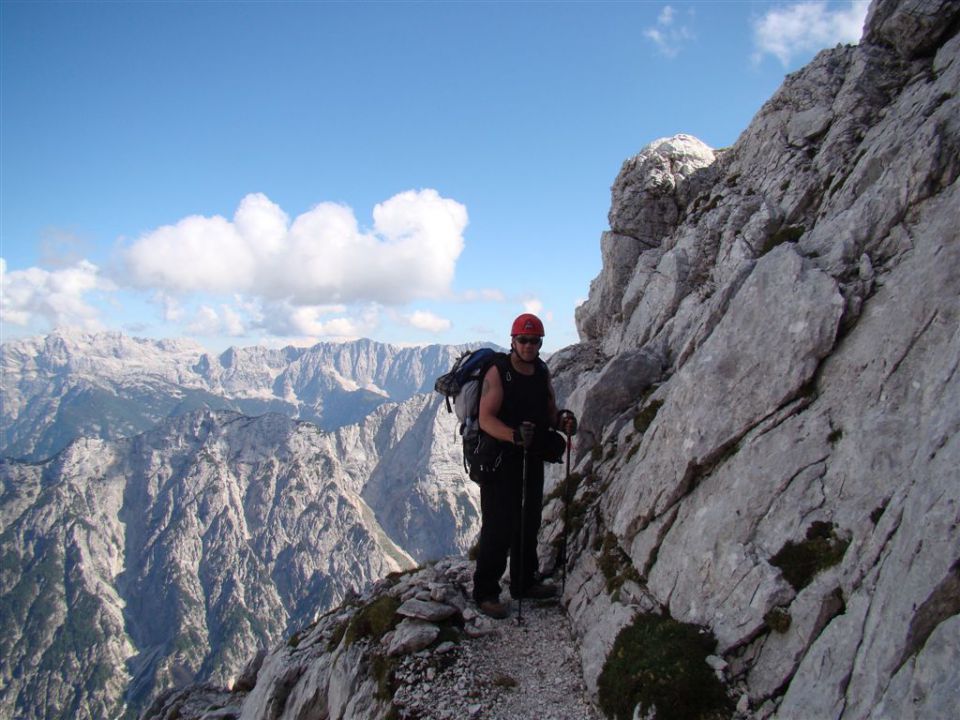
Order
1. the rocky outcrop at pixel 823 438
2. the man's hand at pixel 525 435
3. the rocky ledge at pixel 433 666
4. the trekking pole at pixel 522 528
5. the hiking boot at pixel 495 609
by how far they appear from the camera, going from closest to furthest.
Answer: the rocky outcrop at pixel 823 438 < the rocky ledge at pixel 433 666 < the man's hand at pixel 525 435 < the trekking pole at pixel 522 528 < the hiking boot at pixel 495 609

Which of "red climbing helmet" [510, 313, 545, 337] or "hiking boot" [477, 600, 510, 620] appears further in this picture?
"hiking boot" [477, 600, 510, 620]

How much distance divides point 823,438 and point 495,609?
9.89 m

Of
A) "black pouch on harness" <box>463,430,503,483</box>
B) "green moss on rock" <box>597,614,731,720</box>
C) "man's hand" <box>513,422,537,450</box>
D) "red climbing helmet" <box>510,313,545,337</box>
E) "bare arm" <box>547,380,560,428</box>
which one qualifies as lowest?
"green moss on rock" <box>597,614,731,720</box>

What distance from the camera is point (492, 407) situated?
14.5 m

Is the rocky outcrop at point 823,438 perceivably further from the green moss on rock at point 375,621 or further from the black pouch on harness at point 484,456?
the green moss on rock at point 375,621

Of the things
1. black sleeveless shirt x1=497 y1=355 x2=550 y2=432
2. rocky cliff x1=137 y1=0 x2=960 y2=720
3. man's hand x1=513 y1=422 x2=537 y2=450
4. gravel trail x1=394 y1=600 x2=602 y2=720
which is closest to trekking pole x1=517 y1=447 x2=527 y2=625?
man's hand x1=513 y1=422 x2=537 y2=450

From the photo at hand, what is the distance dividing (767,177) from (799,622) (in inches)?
960

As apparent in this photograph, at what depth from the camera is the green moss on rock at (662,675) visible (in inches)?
377

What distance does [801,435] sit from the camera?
40.3ft

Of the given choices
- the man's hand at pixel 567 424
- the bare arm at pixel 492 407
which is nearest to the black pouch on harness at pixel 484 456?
the bare arm at pixel 492 407

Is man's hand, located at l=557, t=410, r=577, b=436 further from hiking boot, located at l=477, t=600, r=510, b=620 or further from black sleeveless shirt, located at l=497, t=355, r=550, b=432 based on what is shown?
hiking boot, located at l=477, t=600, r=510, b=620

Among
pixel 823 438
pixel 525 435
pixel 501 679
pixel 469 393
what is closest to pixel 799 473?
pixel 823 438

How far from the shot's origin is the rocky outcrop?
812cm

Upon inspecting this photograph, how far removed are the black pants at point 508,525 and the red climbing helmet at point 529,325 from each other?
11.5 ft
